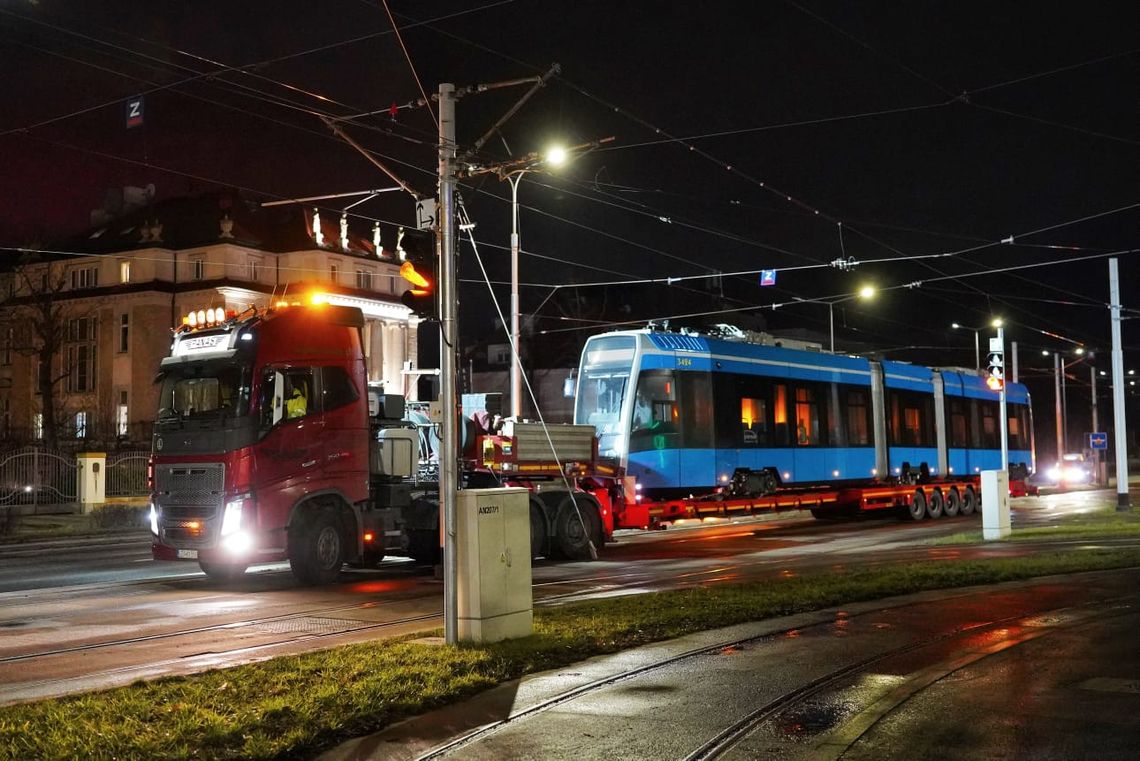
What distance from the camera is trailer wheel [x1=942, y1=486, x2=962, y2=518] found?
1367 inches

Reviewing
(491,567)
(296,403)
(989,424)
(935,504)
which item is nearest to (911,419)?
(935,504)

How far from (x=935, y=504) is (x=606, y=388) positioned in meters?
14.8

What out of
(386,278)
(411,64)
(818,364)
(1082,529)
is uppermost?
(386,278)

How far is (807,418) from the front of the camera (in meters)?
27.6

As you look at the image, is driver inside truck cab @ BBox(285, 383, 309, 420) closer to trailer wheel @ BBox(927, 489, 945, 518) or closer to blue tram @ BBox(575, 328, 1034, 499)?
blue tram @ BBox(575, 328, 1034, 499)

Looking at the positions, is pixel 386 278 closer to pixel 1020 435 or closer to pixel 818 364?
pixel 1020 435

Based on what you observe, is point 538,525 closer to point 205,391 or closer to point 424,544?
point 424,544

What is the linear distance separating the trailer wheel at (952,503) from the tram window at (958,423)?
1.41 metres

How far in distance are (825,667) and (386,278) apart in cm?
6663

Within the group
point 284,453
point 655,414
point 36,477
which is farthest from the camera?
point 36,477

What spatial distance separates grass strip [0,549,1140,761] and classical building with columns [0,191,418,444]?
2025 inches

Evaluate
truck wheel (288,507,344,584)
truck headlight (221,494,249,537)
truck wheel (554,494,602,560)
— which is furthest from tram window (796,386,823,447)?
truck headlight (221,494,249,537)

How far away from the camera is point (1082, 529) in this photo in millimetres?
25844

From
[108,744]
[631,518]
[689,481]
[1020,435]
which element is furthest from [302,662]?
[1020,435]
